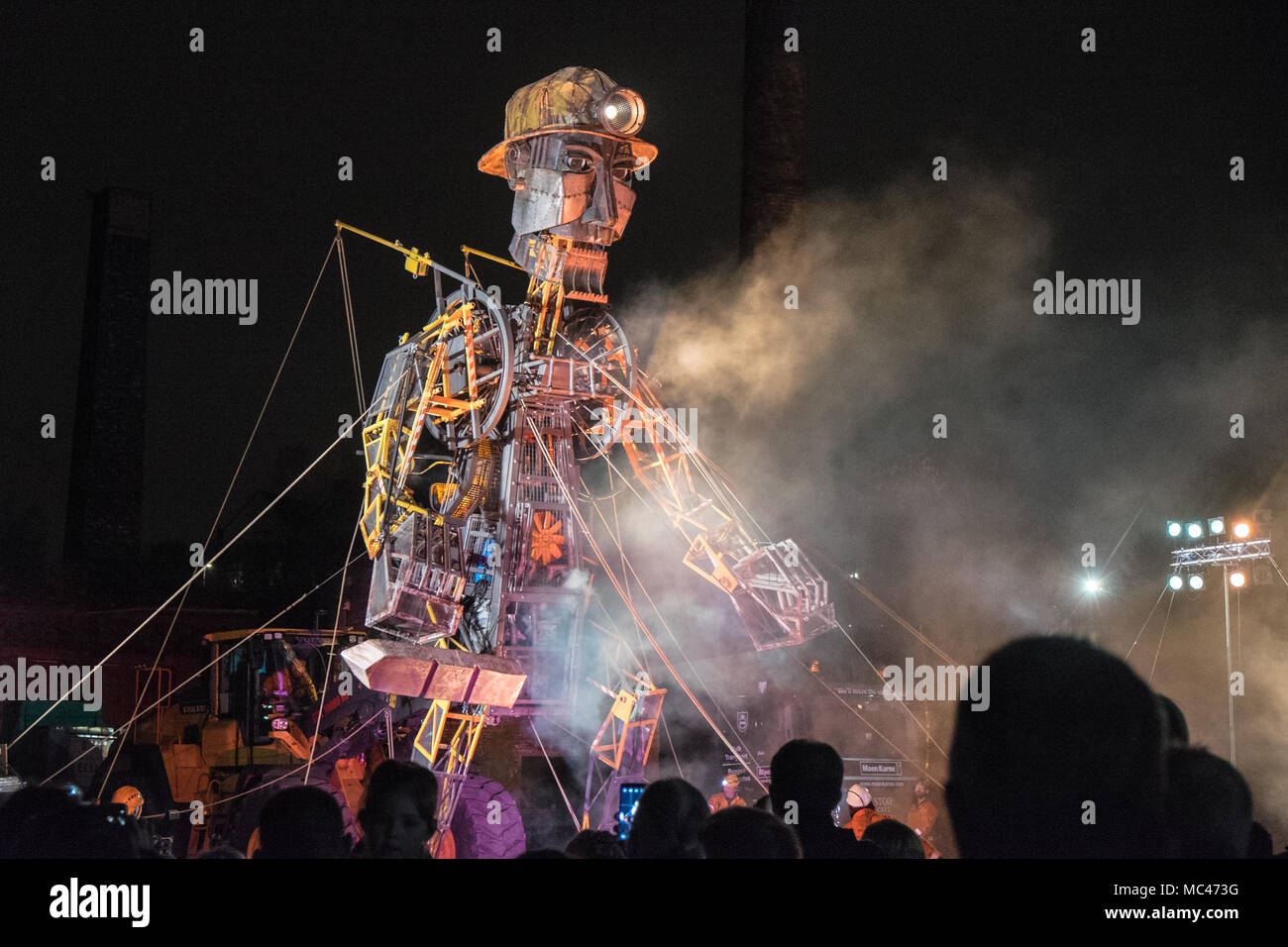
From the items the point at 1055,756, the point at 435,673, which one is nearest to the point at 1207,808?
the point at 1055,756

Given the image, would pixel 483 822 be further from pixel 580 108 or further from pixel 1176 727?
pixel 1176 727

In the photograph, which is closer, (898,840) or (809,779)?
(809,779)

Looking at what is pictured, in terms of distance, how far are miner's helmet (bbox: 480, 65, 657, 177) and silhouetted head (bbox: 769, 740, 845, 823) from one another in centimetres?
570

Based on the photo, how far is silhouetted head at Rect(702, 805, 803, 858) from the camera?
3.32 metres

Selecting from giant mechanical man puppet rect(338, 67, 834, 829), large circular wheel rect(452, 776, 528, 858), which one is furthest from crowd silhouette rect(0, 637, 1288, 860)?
giant mechanical man puppet rect(338, 67, 834, 829)

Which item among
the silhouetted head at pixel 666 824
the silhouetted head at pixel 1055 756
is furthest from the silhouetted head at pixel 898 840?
the silhouetted head at pixel 1055 756

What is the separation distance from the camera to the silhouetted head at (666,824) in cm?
400

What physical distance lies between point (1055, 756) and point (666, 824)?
2.18 meters

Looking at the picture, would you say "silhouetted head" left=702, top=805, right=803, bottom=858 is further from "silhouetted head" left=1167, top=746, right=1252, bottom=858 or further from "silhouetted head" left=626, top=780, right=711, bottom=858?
"silhouetted head" left=1167, top=746, right=1252, bottom=858

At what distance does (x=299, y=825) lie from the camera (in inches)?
154

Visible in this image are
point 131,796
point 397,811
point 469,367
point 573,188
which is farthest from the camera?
point 131,796

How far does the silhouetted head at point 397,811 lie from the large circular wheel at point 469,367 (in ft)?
14.3
